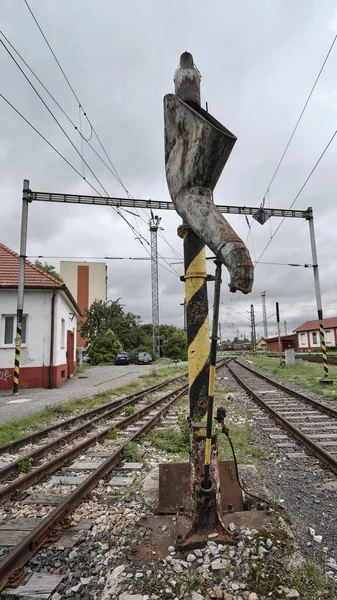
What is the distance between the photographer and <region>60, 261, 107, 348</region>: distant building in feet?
210

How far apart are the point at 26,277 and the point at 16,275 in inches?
23.3

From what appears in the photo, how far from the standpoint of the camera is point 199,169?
2.32 metres

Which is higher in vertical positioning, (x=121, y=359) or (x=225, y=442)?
(x=121, y=359)

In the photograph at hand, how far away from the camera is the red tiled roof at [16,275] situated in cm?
1463

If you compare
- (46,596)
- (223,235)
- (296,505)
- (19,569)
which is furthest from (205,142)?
(296,505)

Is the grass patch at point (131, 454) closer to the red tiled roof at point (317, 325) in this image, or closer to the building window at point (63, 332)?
the building window at point (63, 332)

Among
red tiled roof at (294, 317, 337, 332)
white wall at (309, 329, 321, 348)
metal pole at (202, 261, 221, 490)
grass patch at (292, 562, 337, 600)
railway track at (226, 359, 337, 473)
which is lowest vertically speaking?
railway track at (226, 359, 337, 473)

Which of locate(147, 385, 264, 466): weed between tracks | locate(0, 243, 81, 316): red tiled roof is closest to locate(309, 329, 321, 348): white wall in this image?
locate(0, 243, 81, 316): red tiled roof

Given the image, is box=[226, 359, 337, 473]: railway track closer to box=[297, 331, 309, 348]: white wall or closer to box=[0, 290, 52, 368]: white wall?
box=[0, 290, 52, 368]: white wall

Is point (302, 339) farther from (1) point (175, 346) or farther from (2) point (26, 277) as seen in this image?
(2) point (26, 277)

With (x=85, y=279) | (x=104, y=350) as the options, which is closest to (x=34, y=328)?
(x=104, y=350)

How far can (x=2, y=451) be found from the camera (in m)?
5.55

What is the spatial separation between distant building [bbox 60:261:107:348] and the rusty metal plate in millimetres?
61561

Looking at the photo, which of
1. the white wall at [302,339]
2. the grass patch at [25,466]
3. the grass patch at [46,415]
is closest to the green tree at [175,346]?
the white wall at [302,339]
